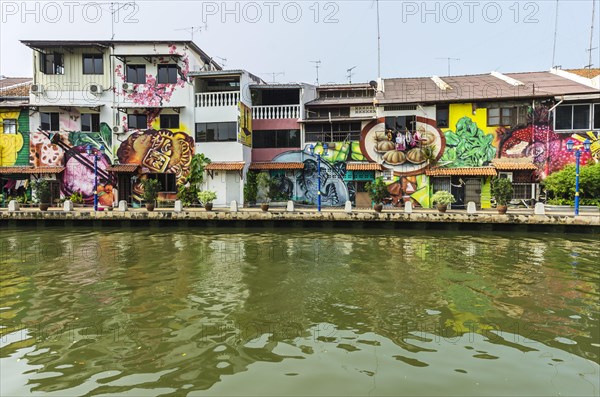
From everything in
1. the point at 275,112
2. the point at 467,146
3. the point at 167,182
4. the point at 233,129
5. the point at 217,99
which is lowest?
the point at 167,182

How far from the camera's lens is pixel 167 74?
28.2m

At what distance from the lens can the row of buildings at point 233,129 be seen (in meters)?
26.8

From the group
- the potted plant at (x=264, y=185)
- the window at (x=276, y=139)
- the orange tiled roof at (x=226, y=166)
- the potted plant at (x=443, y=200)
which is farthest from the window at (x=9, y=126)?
the potted plant at (x=443, y=200)

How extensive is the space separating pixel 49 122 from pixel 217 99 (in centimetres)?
1177

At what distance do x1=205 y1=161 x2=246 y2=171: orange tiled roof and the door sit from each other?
14181 millimetres

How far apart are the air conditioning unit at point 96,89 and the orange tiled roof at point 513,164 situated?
2562 centimetres

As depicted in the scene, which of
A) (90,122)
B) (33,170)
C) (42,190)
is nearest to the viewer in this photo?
(42,190)

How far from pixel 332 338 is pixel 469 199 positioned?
73.1 feet

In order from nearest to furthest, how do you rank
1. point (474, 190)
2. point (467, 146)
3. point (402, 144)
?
point (474, 190) < point (467, 146) < point (402, 144)

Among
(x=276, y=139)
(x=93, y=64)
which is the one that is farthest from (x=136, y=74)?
(x=276, y=139)

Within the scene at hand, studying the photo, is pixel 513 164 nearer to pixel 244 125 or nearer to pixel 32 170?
pixel 244 125

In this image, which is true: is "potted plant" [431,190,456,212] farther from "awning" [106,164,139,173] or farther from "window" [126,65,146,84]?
"window" [126,65,146,84]

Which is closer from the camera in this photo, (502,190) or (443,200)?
(443,200)

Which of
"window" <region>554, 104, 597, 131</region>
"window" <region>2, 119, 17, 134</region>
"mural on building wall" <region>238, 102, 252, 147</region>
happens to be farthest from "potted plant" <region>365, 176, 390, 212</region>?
"window" <region>2, 119, 17, 134</region>
